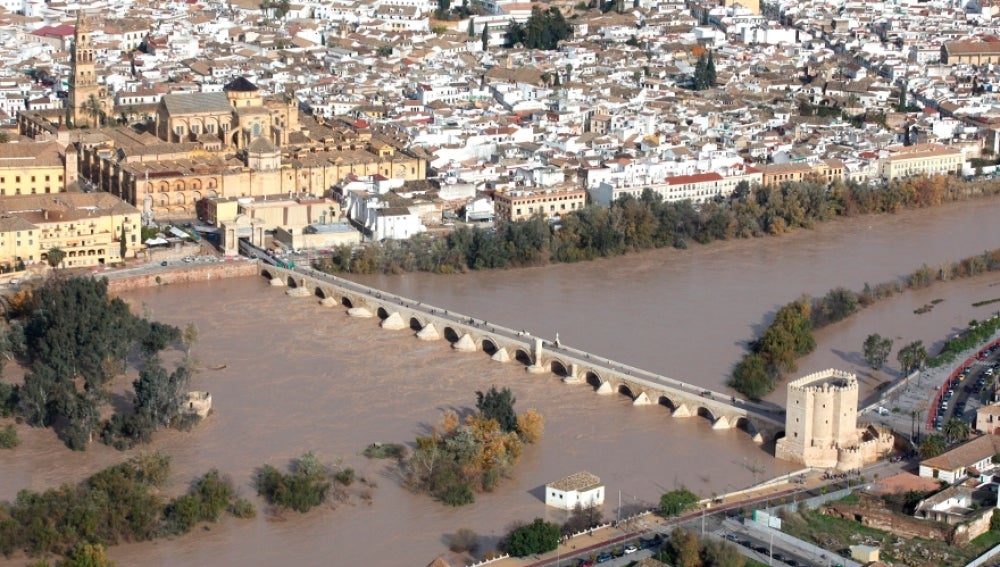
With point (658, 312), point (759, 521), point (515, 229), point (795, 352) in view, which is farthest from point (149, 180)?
point (759, 521)

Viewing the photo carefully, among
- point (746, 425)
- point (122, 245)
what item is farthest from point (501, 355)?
point (122, 245)

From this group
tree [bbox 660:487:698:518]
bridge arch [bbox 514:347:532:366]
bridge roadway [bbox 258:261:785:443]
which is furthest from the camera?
bridge arch [bbox 514:347:532:366]

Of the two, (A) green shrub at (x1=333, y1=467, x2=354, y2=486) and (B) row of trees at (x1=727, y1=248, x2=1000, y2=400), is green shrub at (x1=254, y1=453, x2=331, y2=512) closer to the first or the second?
(A) green shrub at (x1=333, y1=467, x2=354, y2=486)

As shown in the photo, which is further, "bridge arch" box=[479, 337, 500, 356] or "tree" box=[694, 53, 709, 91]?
"tree" box=[694, 53, 709, 91]

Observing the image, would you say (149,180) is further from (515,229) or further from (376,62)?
(376,62)

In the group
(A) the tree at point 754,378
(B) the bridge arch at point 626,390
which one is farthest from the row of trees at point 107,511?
(A) the tree at point 754,378

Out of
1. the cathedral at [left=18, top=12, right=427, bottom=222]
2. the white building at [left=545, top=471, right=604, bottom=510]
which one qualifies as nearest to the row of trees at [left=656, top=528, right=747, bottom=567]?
the white building at [left=545, top=471, right=604, bottom=510]
